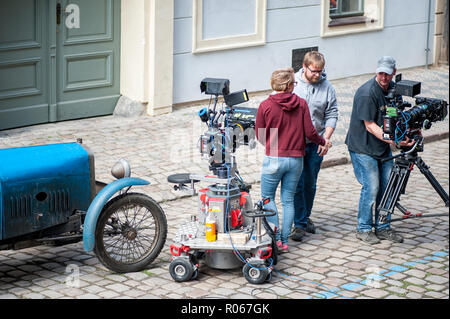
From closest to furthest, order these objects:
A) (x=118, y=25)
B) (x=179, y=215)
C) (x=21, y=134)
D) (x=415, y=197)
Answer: (x=179, y=215) → (x=415, y=197) → (x=21, y=134) → (x=118, y=25)

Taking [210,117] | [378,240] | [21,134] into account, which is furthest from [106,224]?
[21,134]

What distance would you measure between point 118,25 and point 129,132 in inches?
67.9

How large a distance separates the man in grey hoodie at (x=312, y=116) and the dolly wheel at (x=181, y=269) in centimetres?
143

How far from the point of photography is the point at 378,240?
293 inches

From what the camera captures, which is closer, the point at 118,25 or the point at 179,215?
the point at 179,215

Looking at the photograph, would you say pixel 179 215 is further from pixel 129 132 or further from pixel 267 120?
pixel 129 132

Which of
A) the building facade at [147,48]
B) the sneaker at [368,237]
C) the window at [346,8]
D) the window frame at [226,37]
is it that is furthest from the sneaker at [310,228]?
the window at [346,8]

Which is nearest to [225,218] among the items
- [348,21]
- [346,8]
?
[348,21]

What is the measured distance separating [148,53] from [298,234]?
16.6ft

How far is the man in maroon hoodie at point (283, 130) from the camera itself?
6719 mm

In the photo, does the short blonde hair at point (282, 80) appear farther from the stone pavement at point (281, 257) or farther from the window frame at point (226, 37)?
the window frame at point (226, 37)

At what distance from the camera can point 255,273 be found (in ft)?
20.9
